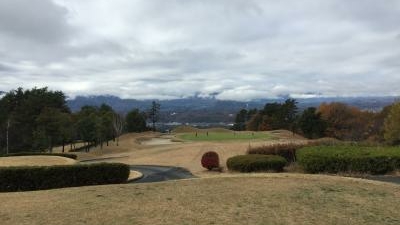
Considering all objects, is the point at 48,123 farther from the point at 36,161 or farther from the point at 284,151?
the point at 284,151

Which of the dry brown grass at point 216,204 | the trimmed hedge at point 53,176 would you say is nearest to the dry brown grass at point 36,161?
the trimmed hedge at point 53,176

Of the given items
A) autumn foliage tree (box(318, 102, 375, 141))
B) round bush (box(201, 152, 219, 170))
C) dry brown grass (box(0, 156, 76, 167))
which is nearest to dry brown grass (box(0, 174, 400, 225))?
round bush (box(201, 152, 219, 170))

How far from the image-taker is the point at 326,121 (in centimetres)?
8519

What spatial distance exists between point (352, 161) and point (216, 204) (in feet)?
42.9

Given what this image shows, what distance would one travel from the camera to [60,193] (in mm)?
15484

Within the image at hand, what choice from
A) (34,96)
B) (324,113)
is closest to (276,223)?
(34,96)

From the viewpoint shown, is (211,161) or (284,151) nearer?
(211,161)

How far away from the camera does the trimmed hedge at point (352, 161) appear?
77.7 ft

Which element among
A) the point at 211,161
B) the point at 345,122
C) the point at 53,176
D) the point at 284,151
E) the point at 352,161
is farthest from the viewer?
the point at 345,122

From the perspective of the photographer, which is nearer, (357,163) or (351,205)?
(351,205)

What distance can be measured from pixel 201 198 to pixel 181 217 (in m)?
2.29

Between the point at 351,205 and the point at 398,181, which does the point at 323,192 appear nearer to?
the point at 351,205

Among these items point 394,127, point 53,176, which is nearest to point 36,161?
point 53,176

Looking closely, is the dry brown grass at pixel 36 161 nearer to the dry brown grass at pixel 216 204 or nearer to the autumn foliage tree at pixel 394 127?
the dry brown grass at pixel 216 204
